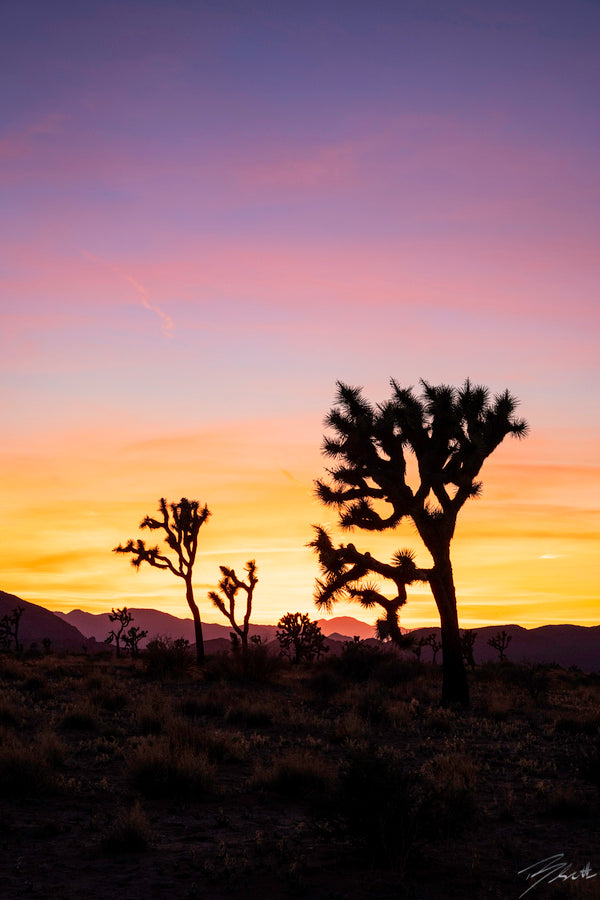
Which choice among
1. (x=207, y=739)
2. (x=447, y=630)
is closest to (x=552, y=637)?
(x=447, y=630)

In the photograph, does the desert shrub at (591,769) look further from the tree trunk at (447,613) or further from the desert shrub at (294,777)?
the tree trunk at (447,613)

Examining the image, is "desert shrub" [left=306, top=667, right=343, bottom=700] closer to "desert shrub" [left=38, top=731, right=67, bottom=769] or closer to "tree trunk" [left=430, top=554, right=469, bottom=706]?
"tree trunk" [left=430, top=554, right=469, bottom=706]

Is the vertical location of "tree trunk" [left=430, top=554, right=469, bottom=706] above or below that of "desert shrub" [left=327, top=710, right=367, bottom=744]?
above

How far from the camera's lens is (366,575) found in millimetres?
19422

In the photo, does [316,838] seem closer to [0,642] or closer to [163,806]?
[163,806]

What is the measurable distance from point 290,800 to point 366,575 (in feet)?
32.7

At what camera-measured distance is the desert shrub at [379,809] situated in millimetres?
6875

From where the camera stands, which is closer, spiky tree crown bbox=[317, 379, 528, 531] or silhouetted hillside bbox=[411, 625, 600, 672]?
spiky tree crown bbox=[317, 379, 528, 531]

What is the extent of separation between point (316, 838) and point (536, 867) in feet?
7.37

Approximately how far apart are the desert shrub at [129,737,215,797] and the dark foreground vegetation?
0.06 feet

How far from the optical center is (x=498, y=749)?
13.0 meters

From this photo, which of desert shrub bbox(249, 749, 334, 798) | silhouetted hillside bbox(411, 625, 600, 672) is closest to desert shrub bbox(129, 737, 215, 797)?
desert shrub bbox(249, 749, 334, 798)
